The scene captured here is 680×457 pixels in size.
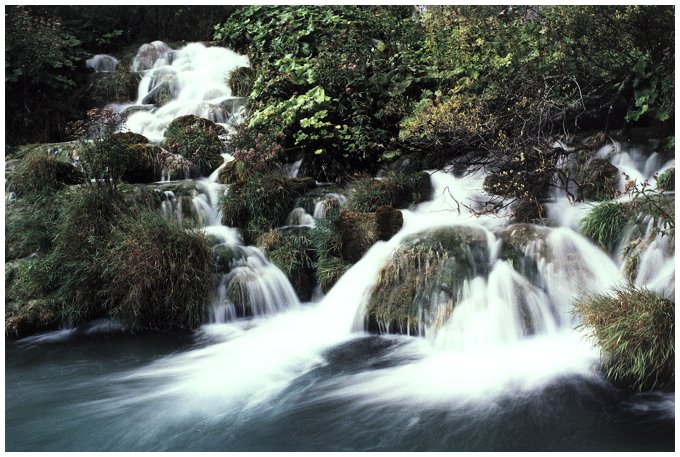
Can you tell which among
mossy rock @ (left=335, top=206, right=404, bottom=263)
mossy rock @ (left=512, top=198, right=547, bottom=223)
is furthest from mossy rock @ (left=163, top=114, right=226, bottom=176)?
mossy rock @ (left=512, top=198, right=547, bottom=223)

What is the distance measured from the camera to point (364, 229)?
5816 millimetres

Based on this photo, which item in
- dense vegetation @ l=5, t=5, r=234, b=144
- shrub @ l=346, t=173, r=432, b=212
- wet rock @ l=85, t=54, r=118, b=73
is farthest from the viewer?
wet rock @ l=85, t=54, r=118, b=73

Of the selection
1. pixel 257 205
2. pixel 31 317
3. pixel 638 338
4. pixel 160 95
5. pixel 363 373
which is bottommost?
pixel 363 373

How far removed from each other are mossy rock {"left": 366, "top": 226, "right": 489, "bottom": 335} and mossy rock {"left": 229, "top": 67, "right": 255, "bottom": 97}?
5505 millimetres

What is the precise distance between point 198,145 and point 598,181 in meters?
5.23

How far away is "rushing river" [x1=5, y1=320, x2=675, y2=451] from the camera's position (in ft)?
11.2

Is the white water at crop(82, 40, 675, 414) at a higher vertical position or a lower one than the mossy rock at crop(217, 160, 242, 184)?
lower

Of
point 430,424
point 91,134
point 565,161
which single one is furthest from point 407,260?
point 91,134

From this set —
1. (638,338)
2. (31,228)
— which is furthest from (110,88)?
(638,338)

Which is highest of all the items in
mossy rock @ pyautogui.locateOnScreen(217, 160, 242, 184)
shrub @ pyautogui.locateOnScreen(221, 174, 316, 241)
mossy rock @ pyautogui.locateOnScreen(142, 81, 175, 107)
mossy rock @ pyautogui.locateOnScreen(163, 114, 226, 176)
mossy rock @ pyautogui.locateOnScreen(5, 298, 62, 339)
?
mossy rock @ pyautogui.locateOnScreen(142, 81, 175, 107)

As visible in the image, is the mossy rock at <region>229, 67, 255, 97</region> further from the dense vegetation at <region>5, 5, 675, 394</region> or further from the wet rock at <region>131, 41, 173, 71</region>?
the wet rock at <region>131, 41, 173, 71</region>

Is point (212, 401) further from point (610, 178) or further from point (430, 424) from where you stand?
point (610, 178)

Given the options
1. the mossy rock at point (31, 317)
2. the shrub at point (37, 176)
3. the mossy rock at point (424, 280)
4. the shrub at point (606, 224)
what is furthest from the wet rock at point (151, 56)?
the shrub at point (606, 224)

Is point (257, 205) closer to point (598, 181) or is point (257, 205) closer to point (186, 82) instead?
point (598, 181)
